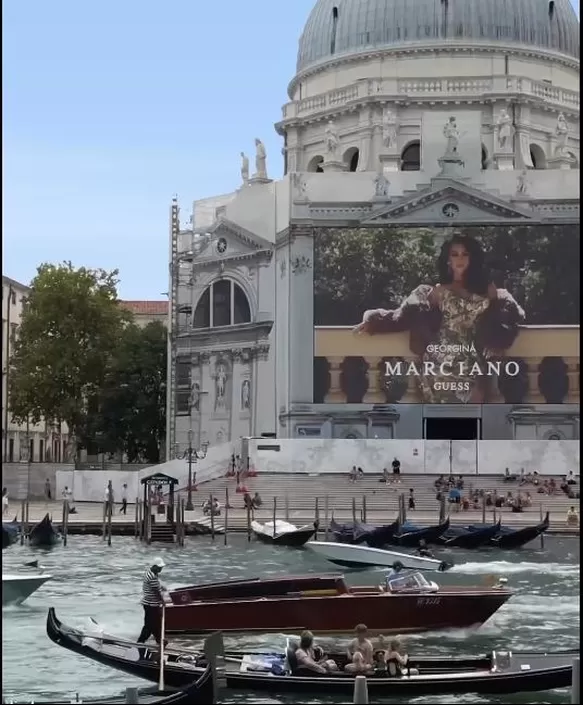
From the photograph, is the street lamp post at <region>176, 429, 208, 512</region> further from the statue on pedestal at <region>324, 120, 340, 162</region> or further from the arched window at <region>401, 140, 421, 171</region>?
the arched window at <region>401, 140, 421, 171</region>

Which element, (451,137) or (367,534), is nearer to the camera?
(367,534)

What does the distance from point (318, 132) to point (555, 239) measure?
46.6 ft

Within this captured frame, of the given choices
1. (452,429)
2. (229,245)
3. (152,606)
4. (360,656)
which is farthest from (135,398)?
(360,656)

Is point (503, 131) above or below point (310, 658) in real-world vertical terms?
above

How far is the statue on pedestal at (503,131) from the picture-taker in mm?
55562

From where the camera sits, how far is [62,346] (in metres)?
56.7

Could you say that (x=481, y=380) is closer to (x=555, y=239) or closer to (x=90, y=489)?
(x=555, y=239)

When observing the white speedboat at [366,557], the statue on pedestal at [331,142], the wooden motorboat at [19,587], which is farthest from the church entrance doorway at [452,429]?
the wooden motorboat at [19,587]

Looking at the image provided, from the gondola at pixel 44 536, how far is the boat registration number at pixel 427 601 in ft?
54.6

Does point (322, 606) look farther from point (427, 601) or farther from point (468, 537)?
point (468, 537)

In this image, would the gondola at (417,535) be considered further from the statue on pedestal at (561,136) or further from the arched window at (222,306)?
the statue on pedestal at (561,136)

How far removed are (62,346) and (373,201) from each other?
14.6m

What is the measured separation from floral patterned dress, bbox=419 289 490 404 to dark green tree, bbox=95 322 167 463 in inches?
580

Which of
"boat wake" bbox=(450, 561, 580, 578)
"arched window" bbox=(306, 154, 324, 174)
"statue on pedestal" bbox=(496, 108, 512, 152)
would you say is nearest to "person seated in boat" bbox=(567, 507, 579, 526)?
"boat wake" bbox=(450, 561, 580, 578)
